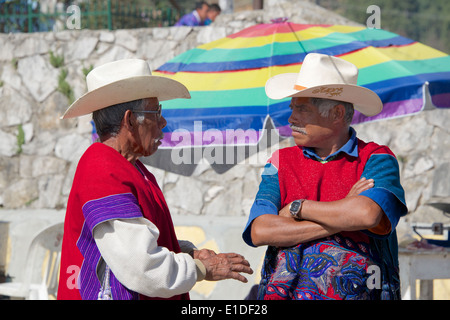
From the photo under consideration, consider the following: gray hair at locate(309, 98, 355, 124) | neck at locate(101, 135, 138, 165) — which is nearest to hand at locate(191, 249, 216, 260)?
neck at locate(101, 135, 138, 165)

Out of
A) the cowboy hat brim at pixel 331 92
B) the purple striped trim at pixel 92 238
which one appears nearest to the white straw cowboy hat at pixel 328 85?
the cowboy hat brim at pixel 331 92

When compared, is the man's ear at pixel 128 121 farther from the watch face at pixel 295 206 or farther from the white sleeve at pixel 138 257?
the watch face at pixel 295 206

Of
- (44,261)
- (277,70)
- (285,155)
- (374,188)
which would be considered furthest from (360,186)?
(44,261)

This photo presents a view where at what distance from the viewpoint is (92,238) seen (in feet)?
6.81

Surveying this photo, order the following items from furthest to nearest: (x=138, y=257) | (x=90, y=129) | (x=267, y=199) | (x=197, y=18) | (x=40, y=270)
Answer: (x=197, y=18)
(x=90, y=129)
(x=40, y=270)
(x=267, y=199)
(x=138, y=257)

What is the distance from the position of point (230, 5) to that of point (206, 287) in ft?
21.6

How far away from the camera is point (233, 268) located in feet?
7.41

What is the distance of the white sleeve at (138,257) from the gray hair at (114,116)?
16.2 inches

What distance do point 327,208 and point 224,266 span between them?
45 cm

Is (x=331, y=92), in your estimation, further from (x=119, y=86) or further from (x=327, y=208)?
(x=119, y=86)

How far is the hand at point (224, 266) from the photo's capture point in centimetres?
224

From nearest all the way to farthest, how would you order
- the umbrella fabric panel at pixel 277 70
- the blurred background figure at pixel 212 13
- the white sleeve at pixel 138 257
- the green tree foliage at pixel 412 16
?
the white sleeve at pixel 138 257
the umbrella fabric panel at pixel 277 70
the blurred background figure at pixel 212 13
the green tree foliage at pixel 412 16

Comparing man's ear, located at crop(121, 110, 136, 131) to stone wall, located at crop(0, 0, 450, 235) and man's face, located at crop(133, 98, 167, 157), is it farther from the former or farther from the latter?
stone wall, located at crop(0, 0, 450, 235)
